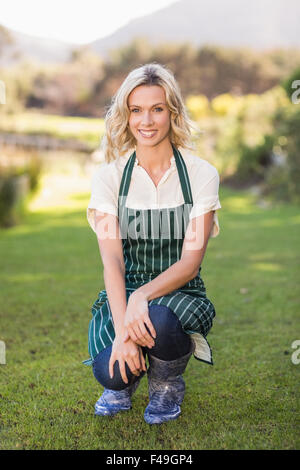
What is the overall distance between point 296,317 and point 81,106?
3985 cm

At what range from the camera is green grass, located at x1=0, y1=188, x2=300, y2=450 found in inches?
95.3

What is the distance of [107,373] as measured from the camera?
2.46m

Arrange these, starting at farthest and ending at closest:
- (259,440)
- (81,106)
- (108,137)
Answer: (81,106), (108,137), (259,440)

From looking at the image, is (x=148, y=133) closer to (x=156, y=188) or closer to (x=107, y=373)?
(x=156, y=188)

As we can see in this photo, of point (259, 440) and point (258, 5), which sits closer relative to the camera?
point (259, 440)

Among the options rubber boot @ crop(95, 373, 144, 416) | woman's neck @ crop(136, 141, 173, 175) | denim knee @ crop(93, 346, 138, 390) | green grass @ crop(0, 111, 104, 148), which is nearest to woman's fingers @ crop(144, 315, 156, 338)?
denim knee @ crop(93, 346, 138, 390)

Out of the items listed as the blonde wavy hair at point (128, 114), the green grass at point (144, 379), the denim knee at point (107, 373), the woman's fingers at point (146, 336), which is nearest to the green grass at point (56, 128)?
the green grass at point (144, 379)

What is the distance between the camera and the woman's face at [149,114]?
2.59m

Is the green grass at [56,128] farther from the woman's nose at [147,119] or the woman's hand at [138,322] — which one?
the woman's hand at [138,322]

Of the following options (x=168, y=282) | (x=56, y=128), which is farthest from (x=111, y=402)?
(x=56, y=128)

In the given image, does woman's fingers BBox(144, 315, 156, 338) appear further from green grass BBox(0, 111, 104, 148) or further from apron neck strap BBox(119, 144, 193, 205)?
green grass BBox(0, 111, 104, 148)

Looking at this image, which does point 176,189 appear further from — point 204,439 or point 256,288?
point 256,288

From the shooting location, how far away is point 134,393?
9.70 ft

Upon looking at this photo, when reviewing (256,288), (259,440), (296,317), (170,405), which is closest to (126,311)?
(170,405)
